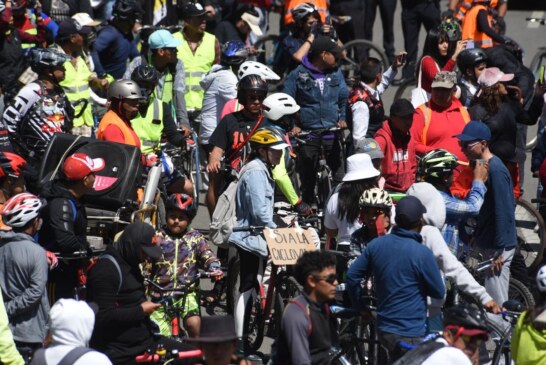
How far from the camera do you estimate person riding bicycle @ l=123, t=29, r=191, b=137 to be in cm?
1408

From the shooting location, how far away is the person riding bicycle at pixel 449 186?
10.2 metres

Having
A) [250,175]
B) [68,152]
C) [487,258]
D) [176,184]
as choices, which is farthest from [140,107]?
[487,258]

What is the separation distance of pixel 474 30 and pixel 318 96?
397 centimetres

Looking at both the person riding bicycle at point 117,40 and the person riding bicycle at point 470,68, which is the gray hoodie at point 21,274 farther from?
the person riding bicycle at point 117,40

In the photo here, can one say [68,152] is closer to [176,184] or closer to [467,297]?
[176,184]

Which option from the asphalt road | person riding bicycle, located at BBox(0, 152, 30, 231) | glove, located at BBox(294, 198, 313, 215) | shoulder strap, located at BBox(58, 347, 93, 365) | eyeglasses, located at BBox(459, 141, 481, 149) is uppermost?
eyeglasses, located at BBox(459, 141, 481, 149)

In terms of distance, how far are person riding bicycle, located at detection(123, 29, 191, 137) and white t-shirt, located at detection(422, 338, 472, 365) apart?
721cm

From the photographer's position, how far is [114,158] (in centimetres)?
1129

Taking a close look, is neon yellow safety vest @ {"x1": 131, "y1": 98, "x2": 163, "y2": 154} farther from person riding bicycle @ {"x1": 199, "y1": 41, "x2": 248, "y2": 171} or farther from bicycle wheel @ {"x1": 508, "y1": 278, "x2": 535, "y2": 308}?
bicycle wheel @ {"x1": 508, "y1": 278, "x2": 535, "y2": 308}

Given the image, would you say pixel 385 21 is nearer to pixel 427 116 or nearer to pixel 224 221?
pixel 427 116

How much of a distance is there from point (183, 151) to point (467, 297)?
4.29 meters

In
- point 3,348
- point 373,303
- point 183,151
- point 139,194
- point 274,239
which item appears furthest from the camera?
point 183,151

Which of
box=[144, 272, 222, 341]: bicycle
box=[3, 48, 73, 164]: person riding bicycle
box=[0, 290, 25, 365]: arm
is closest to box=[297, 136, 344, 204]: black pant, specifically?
box=[3, 48, 73, 164]: person riding bicycle

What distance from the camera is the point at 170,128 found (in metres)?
12.9
